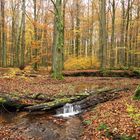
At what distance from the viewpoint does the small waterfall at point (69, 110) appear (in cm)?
1261

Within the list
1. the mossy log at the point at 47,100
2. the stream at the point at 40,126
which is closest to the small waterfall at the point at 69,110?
the stream at the point at 40,126

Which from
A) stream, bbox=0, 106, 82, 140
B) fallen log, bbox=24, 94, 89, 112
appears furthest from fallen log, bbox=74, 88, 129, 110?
stream, bbox=0, 106, 82, 140

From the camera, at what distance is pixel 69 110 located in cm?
1274

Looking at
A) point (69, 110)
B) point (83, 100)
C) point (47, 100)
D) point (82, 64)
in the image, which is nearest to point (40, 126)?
point (69, 110)

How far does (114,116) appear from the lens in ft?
33.0

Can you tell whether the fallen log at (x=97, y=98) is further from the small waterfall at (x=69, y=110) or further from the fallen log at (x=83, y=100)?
the small waterfall at (x=69, y=110)

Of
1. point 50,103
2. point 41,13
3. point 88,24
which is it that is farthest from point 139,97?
point 41,13

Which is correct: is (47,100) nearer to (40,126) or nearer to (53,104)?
(53,104)

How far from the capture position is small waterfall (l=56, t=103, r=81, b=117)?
41.4 ft

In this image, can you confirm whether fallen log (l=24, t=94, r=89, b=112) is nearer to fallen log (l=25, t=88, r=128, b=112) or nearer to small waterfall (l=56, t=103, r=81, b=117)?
fallen log (l=25, t=88, r=128, b=112)

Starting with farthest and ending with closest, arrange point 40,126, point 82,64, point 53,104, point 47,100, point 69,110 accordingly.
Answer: point 82,64 < point 47,100 < point 69,110 < point 53,104 < point 40,126

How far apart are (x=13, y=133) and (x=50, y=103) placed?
3357 mm

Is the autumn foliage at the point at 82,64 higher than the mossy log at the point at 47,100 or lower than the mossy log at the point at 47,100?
higher

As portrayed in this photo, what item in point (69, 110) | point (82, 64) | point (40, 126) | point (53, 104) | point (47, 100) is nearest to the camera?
point (40, 126)
